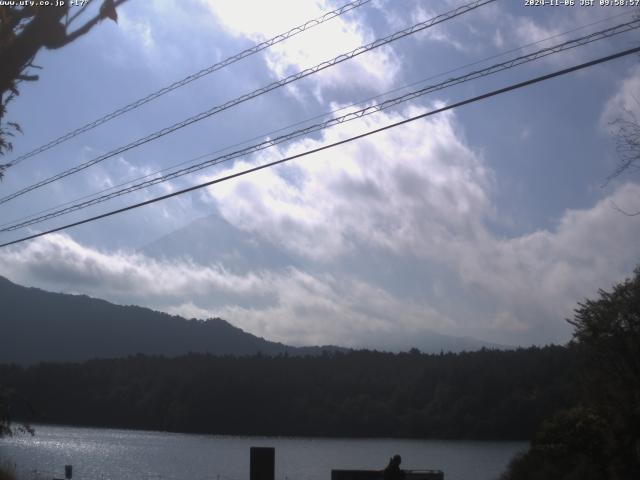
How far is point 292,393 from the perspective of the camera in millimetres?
111438

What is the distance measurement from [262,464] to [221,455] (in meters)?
71.6

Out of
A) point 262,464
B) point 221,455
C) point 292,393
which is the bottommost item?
point 221,455

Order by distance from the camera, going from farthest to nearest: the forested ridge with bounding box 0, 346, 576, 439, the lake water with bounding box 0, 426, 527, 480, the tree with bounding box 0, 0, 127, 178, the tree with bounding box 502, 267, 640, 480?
1. the forested ridge with bounding box 0, 346, 576, 439
2. the lake water with bounding box 0, 426, 527, 480
3. the tree with bounding box 502, 267, 640, 480
4. the tree with bounding box 0, 0, 127, 178

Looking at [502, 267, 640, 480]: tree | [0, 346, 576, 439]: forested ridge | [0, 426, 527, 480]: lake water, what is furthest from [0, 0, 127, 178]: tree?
[0, 346, 576, 439]: forested ridge

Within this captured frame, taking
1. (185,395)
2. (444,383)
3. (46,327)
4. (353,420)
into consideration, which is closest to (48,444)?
(185,395)

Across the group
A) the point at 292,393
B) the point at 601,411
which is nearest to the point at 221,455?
the point at 292,393

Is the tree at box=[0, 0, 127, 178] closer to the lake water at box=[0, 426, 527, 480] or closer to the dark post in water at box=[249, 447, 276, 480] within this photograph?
the dark post in water at box=[249, 447, 276, 480]

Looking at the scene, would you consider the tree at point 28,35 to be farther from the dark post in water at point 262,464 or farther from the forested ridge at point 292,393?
the forested ridge at point 292,393

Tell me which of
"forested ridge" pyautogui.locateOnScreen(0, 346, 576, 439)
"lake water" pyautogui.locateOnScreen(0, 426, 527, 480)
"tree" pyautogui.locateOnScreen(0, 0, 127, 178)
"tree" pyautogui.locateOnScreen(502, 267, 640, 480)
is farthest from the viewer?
"forested ridge" pyautogui.locateOnScreen(0, 346, 576, 439)

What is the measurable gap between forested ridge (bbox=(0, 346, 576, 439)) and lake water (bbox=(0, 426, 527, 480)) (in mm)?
3064

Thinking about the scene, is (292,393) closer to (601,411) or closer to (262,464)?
(601,411)

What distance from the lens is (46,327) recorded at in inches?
7357

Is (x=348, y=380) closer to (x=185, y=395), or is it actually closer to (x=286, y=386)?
(x=286, y=386)

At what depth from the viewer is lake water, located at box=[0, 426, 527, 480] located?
2264 inches
